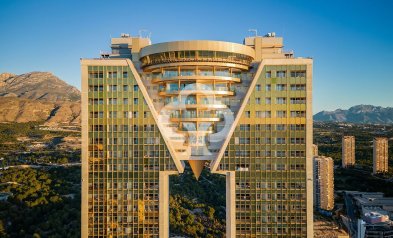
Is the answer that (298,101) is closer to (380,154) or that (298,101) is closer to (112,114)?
(112,114)

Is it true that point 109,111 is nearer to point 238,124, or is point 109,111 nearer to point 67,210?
point 238,124

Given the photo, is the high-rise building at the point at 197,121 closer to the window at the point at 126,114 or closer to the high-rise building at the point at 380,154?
the window at the point at 126,114

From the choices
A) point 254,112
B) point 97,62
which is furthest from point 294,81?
point 97,62

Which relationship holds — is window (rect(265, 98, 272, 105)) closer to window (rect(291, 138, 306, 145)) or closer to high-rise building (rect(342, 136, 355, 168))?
window (rect(291, 138, 306, 145))

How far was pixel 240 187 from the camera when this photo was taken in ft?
147

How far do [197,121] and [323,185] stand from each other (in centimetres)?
9324

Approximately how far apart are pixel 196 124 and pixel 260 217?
14.1m

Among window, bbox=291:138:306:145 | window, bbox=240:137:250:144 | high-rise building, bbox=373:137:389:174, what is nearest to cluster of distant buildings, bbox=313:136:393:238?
high-rise building, bbox=373:137:389:174

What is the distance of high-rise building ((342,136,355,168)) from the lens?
177000 mm

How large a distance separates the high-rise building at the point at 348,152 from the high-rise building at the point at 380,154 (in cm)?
1603

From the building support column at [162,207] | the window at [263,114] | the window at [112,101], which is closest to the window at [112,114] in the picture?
the window at [112,101]

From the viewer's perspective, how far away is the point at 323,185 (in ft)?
412

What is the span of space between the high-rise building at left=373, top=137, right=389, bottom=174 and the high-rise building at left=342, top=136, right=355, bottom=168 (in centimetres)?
1603

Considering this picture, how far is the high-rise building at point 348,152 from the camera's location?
177000 millimetres
